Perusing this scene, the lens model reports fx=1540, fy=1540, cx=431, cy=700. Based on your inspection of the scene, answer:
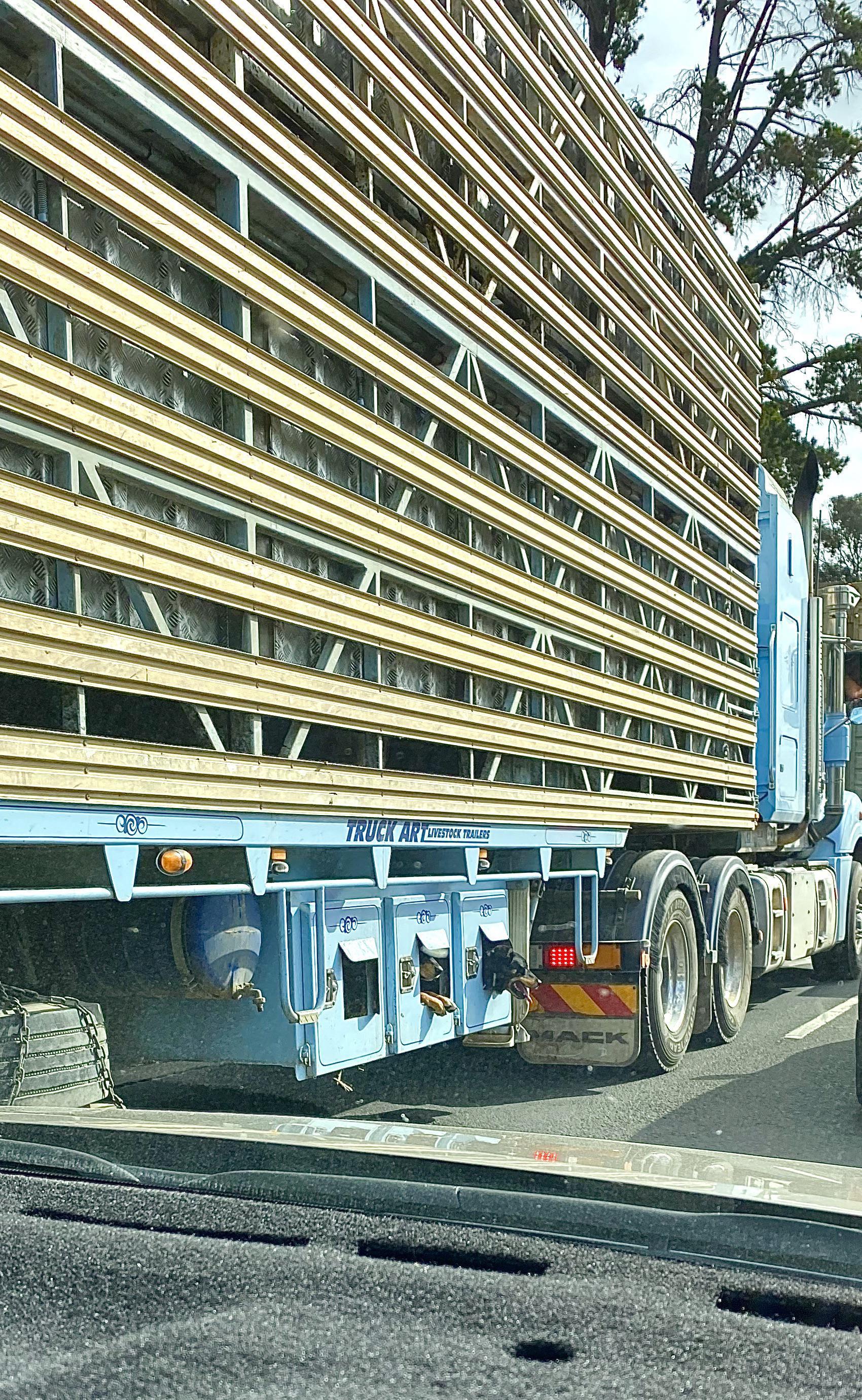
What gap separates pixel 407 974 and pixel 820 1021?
5.85 m

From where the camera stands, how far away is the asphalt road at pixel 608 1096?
22.9 feet

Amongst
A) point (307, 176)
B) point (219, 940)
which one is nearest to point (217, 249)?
point (307, 176)

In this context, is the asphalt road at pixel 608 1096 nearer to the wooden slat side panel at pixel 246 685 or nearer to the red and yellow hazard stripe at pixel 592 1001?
the red and yellow hazard stripe at pixel 592 1001

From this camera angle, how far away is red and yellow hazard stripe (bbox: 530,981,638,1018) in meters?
8.19

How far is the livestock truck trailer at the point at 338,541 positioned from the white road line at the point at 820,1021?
107 cm

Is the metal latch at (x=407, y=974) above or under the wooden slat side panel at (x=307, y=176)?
under

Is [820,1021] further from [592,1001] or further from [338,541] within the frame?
[338,541]

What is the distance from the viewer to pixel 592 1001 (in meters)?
8.20

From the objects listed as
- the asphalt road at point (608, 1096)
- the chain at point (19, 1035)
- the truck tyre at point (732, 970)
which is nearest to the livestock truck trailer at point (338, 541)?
the chain at point (19, 1035)

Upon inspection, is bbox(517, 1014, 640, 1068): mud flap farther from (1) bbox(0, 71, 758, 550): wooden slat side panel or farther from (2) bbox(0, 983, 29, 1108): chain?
(2) bbox(0, 983, 29, 1108): chain

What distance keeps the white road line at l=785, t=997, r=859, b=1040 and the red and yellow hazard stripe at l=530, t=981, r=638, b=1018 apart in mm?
2138

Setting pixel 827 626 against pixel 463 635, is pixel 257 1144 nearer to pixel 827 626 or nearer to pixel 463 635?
pixel 463 635

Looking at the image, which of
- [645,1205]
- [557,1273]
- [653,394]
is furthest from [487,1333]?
[653,394]

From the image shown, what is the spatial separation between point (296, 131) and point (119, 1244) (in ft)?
14.0
